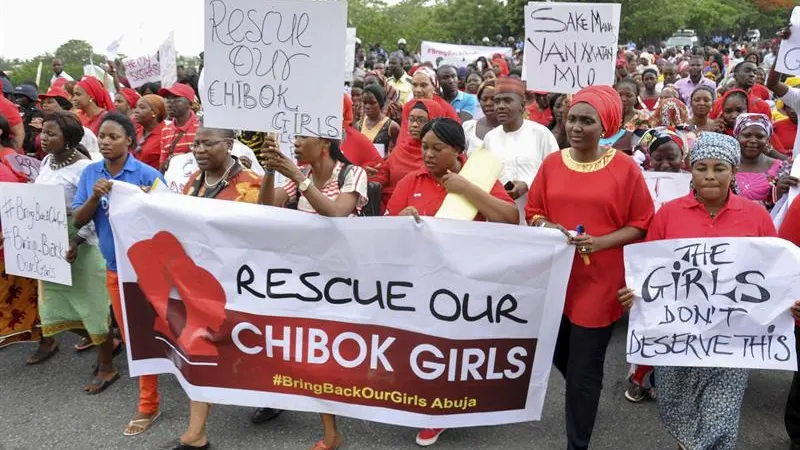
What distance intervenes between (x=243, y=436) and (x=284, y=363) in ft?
2.34

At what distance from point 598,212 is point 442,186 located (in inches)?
31.9

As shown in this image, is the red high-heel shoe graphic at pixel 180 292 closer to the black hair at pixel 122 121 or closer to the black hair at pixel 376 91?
the black hair at pixel 122 121

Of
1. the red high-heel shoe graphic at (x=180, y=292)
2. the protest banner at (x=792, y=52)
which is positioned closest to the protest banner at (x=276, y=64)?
the red high-heel shoe graphic at (x=180, y=292)

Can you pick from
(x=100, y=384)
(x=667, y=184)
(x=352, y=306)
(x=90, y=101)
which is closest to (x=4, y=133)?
(x=90, y=101)

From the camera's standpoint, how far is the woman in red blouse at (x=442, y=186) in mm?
3441

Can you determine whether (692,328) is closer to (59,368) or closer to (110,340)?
(110,340)

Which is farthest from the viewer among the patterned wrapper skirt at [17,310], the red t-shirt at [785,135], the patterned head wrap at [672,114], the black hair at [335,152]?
the patterned head wrap at [672,114]

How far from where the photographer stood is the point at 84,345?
210 inches

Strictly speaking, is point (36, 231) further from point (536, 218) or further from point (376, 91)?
point (536, 218)

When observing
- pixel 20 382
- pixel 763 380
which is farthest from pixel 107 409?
pixel 763 380

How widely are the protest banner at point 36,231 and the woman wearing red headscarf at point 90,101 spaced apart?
2.60 m

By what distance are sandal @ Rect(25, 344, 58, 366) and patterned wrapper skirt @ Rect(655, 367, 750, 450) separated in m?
4.38

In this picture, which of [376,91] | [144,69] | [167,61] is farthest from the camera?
[144,69]

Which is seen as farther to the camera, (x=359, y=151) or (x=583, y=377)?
(x=359, y=151)
